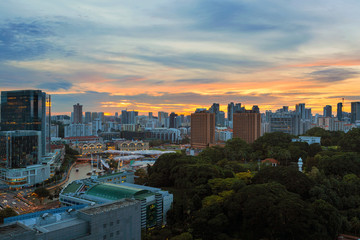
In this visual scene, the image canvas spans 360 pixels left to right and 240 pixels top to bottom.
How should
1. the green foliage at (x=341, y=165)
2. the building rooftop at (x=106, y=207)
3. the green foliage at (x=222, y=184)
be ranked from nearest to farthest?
the building rooftop at (x=106, y=207) → the green foliage at (x=222, y=184) → the green foliage at (x=341, y=165)

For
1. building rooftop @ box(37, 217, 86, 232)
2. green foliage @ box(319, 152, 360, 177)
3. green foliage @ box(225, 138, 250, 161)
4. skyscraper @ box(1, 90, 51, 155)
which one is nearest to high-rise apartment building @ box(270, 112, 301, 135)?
green foliage @ box(225, 138, 250, 161)

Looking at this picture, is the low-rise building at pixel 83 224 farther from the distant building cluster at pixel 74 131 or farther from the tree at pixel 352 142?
the tree at pixel 352 142

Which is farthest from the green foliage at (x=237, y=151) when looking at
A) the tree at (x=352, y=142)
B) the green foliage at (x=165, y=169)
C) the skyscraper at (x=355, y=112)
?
the skyscraper at (x=355, y=112)

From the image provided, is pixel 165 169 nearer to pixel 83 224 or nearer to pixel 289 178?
pixel 289 178

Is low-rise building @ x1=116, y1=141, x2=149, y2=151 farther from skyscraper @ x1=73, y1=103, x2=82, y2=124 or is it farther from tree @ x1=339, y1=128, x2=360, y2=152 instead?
skyscraper @ x1=73, y1=103, x2=82, y2=124

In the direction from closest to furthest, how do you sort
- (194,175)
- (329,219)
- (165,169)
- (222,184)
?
(329,219) < (222,184) < (194,175) < (165,169)

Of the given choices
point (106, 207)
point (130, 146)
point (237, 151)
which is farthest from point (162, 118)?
point (106, 207)
